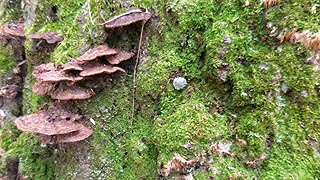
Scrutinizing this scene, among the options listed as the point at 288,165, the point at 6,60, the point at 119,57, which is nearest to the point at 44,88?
the point at 119,57

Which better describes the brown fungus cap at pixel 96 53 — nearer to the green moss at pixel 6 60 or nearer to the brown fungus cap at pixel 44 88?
the brown fungus cap at pixel 44 88

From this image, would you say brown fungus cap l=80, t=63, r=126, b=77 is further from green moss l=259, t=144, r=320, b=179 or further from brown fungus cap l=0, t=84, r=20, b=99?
brown fungus cap l=0, t=84, r=20, b=99

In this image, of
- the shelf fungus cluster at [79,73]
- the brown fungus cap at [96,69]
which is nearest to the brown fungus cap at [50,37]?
the shelf fungus cluster at [79,73]

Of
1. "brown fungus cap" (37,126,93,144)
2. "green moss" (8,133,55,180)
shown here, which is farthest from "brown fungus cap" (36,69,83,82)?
"green moss" (8,133,55,180)

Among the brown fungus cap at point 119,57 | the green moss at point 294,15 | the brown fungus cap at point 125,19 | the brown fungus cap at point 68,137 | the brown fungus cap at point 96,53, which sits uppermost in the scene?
the green moss at point 294,15

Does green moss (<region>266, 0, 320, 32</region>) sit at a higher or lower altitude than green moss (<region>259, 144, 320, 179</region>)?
higher

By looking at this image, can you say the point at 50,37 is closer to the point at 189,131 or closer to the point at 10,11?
the point at 10,11
